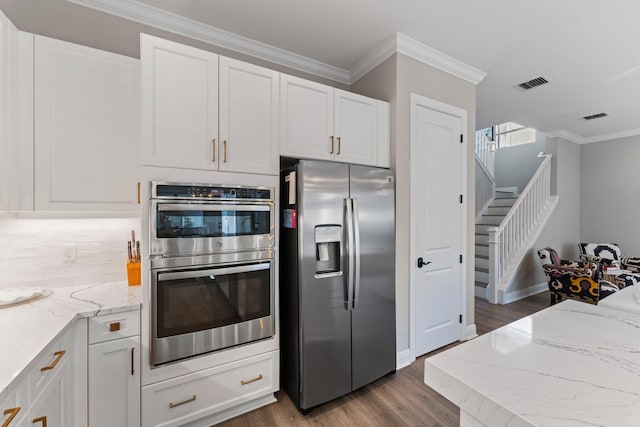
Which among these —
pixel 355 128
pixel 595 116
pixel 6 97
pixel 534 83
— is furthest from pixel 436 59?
pixel 595 116

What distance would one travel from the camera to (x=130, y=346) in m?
1.57

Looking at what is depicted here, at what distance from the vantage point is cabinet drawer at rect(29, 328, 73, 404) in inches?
42.0

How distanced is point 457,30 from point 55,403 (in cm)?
345

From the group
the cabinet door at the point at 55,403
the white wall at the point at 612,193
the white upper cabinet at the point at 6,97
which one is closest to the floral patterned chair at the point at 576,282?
the white wall at the point at 612,193

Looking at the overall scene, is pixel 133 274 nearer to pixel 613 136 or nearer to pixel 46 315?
pixel 46 315

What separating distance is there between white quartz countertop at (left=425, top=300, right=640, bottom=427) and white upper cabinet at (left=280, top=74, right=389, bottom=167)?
1.62 meters

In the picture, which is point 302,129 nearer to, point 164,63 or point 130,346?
point 164,63

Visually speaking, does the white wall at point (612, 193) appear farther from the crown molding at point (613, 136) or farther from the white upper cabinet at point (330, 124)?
the white upper cabinet at point (330, 124)

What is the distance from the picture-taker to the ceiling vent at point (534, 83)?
3174 mm

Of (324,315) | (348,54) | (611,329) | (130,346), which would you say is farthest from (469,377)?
(348,54)

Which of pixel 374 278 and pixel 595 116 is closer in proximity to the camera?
pixel 374 278

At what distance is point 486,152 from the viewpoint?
6.71 metres

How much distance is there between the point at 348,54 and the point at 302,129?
110cm

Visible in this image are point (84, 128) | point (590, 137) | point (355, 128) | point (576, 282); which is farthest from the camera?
point (590, 137)
